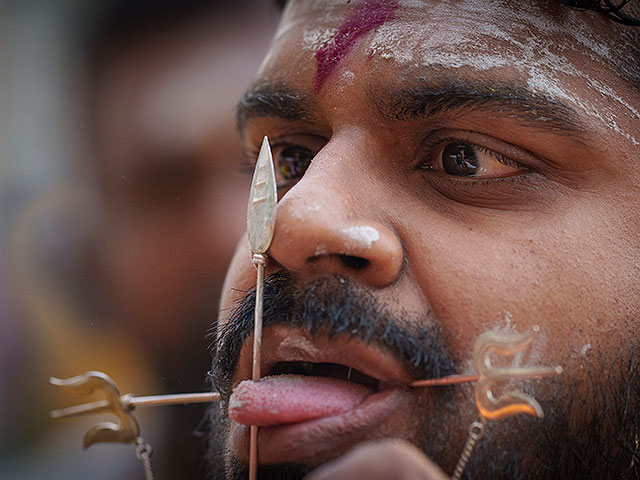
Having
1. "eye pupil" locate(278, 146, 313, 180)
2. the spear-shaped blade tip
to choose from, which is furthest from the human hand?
"eye pupil" locate(278, 146, 313, 180)

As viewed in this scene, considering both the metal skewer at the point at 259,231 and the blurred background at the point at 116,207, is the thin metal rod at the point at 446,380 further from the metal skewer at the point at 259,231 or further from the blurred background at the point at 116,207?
the blurred background at the point at 116,207

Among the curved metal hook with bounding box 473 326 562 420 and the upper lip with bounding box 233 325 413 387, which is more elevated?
the curved metal hook with bounding box 473 326 562 420

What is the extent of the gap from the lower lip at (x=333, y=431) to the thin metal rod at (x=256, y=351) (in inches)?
2.1

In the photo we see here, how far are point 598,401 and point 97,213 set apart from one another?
69.7 inches

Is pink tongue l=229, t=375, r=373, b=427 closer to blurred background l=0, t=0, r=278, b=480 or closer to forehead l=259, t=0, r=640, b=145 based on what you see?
blurred background l=0, t=0, r=278, b=480

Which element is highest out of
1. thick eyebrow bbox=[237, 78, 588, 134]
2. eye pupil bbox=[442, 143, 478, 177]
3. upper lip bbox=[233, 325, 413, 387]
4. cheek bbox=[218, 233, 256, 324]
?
thick eyebrow bbox=[237, 78, 588, 134]

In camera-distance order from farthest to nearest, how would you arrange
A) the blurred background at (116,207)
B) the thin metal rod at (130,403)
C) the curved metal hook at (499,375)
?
the blurred background at (116,207) → the thin metal rod at (130,403) → the curved metal hook at (499,375)

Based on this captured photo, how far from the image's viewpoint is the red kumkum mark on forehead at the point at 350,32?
1530 mm

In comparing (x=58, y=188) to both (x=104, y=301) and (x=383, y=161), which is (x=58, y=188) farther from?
(x=383, y=161)

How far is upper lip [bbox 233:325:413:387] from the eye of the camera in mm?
1234

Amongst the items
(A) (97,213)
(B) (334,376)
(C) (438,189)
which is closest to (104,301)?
(A) (97,213)

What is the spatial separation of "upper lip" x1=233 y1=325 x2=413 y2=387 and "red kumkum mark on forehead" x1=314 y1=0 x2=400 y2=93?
553 mm

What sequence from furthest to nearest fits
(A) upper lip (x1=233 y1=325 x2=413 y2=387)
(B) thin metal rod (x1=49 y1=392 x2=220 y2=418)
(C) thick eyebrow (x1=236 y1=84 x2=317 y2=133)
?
(C) thick eyebrow (x1=236 y1=84 x2=317 y2=133) → (B) thin metal rod (x1=49 y1=392 x2=220 y2=418) → (A) upper lip (x1=233 y1=325 x2=413 y2=387)

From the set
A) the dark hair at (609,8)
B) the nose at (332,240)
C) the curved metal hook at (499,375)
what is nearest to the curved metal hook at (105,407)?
the nose at (332,240)
